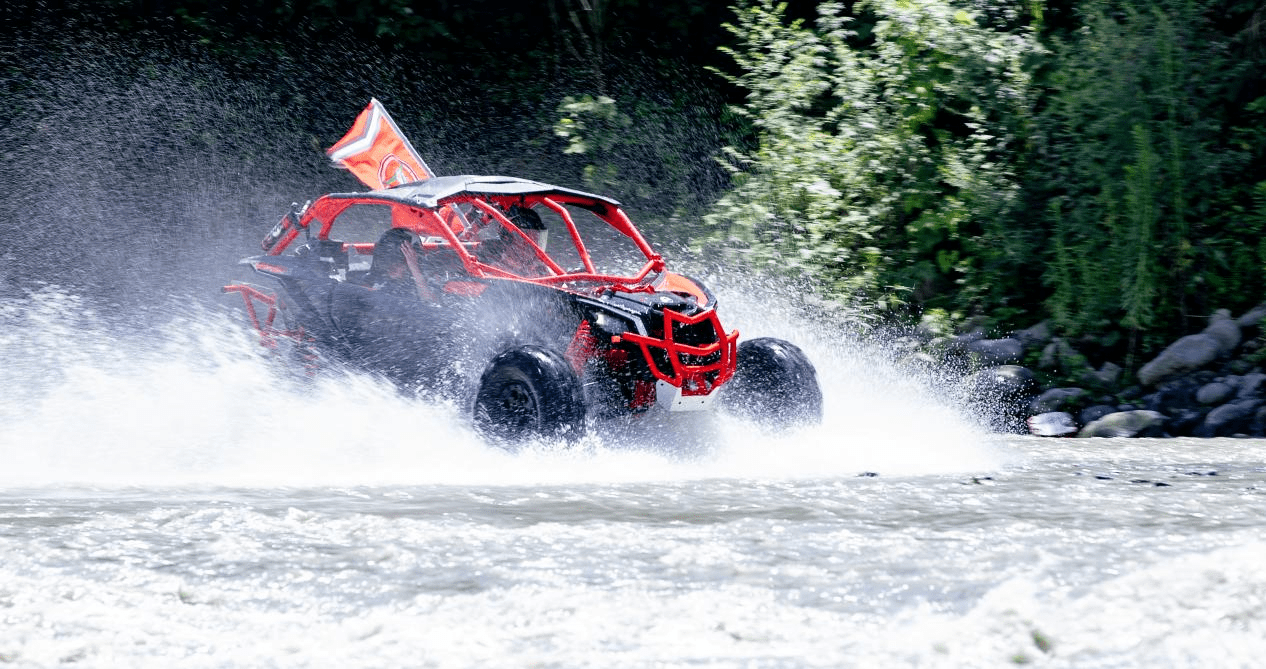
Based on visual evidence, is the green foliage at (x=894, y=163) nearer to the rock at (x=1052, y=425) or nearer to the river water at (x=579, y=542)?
the rock at (x=1052, y=425)

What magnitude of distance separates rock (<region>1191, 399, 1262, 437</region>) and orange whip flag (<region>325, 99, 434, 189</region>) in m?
5.93

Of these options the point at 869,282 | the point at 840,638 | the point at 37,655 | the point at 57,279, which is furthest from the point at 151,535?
the point at 57,279

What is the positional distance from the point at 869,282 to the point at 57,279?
28.4 feet

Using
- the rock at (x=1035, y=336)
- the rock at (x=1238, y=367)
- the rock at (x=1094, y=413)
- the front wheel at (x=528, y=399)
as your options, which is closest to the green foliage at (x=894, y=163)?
the rock at (x=1035, y=336)

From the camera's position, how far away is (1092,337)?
10.6m

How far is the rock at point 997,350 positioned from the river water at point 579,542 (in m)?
1.92

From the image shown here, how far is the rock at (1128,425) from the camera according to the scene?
9.48 metres

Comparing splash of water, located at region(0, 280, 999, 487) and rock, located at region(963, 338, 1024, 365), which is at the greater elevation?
rock, located at region(963, 338, 1024, 365)

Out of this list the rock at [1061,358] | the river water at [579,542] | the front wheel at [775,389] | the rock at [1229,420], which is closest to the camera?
the river water at [579,542]

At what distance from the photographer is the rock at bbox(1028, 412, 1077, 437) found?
9.74m

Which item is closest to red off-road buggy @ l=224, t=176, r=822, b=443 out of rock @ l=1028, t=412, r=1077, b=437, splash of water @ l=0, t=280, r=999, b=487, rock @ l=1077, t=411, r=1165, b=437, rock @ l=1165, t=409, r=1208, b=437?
splash of water @ l=0, t=280, r=999, b=487

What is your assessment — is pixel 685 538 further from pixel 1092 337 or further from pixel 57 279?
pixel 57 279

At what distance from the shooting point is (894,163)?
1180 centimetres

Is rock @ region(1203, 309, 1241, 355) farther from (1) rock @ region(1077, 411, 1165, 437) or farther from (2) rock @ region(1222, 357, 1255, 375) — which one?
(1) rock @ region(1077, 411, 1165, 437)
